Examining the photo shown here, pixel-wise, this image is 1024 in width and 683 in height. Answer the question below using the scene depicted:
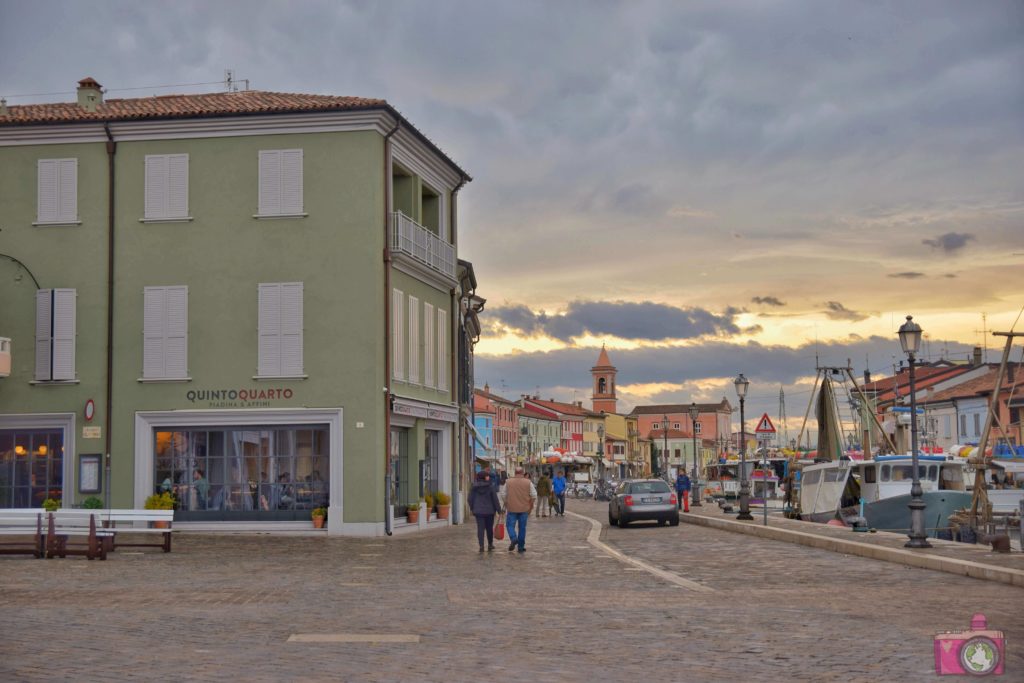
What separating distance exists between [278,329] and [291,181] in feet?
12.6

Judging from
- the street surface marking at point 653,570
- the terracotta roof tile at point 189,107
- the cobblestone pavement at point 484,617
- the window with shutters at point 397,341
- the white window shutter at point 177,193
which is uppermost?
the terracotta roof tile at point 189,107

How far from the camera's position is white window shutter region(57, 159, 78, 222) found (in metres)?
32.7

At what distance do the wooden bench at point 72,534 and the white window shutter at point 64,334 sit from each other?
9.64 meters

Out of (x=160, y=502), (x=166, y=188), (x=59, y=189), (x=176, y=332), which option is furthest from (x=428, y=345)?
(x=59, y=189)

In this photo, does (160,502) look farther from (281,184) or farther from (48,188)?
(48,188)

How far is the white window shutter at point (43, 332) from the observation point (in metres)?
32.3

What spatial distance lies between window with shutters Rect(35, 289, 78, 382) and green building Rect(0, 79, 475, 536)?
0.12ft

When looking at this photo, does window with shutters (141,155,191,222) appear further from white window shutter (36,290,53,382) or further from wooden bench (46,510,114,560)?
wooden bench (46,510,114,560)

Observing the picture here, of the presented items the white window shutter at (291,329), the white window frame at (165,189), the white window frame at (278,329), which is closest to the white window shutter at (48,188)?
the white window frame at (165,189)

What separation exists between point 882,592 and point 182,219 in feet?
71.5

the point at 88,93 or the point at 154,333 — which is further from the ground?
the point at 88,93

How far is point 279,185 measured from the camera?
106 feet

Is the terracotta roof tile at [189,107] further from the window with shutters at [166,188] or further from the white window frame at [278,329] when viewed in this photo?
the white window frame at [278,329]

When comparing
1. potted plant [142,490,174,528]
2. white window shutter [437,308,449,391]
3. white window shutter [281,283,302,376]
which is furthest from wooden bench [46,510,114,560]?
white window shutter [437,308,449,391]
